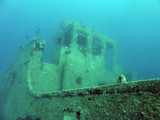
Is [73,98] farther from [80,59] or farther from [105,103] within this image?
[80,59]

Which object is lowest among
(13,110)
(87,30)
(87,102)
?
(13,110)

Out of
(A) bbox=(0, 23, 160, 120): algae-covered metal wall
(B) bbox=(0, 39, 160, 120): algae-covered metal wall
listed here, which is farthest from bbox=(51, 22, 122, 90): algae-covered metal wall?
(B) bbox=(0, 39, 160, 120): algae-covered metal wall

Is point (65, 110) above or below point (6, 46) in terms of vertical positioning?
below

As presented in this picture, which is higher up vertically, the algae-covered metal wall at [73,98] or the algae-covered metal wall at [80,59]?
the algae-covered metal wall at [80,59]

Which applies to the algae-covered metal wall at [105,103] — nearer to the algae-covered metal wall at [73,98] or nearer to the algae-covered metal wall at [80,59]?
the algae-covered metal wall at [73,98]

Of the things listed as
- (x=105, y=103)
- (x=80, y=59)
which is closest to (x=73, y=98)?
(x=105, y=103)

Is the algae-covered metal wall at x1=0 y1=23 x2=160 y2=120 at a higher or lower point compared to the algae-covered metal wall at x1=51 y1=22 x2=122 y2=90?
lower

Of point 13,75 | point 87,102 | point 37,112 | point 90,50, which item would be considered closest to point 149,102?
point 87,102

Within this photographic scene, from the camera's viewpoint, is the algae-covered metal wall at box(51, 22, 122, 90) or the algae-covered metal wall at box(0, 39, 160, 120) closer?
the algae-covered metal wall at box(0, 39, 160, 120)

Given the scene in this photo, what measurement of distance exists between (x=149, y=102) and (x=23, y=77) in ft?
26.1

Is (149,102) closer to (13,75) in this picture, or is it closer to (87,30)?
(13,75)

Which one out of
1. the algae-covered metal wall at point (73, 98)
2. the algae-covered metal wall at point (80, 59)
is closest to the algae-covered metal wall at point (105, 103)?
the algae-covered metal wall at point (73, 98)

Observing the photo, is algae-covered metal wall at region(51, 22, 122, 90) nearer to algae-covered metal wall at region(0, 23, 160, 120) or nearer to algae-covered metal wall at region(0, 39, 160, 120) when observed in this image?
algae-covered metal wall at region(0, 23, 160, 120)

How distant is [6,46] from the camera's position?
114125 mm
